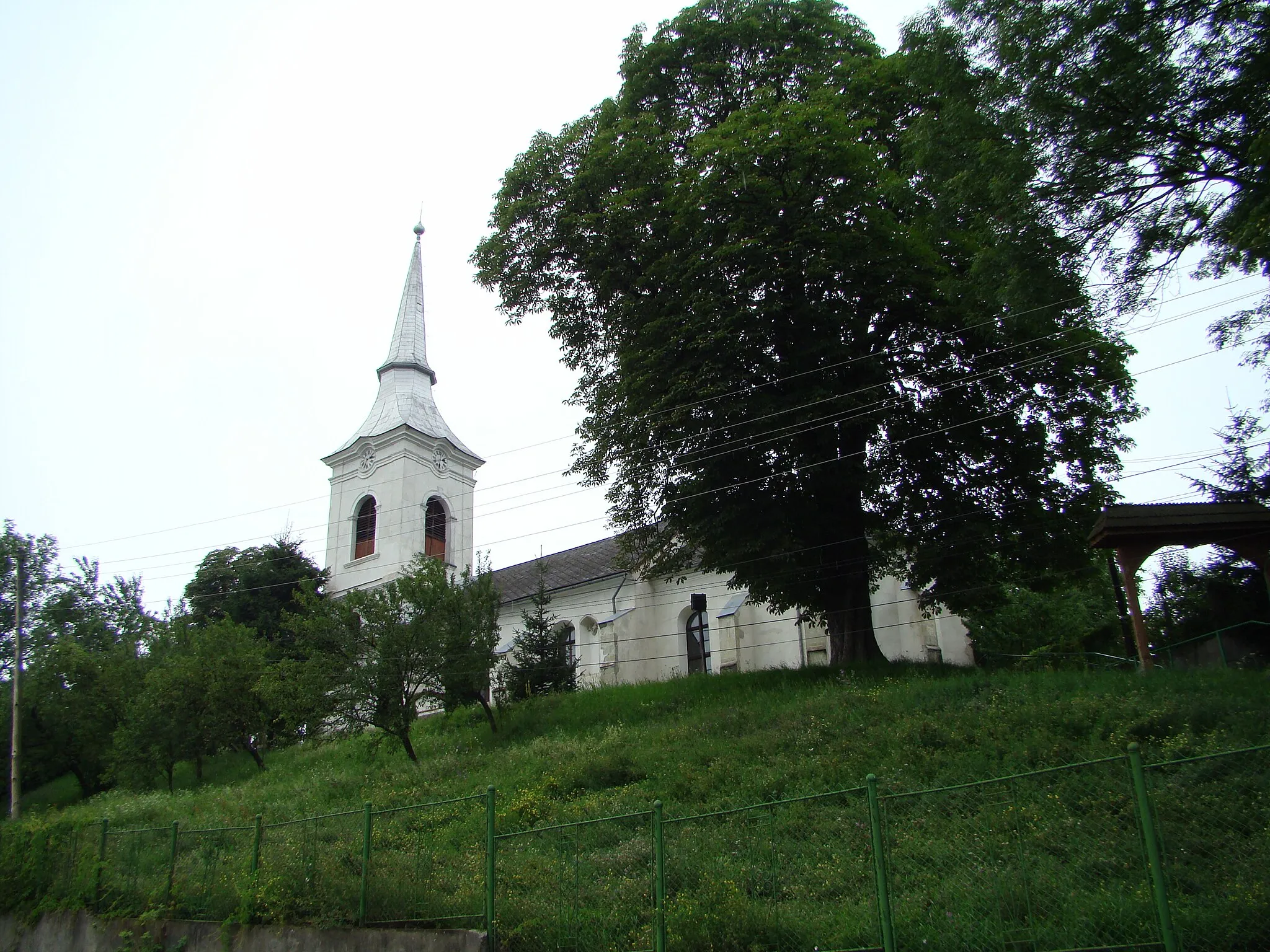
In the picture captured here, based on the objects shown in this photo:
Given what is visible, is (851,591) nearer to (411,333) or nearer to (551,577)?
(551,577)

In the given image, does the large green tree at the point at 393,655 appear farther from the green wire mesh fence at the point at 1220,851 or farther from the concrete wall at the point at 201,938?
the green wire mesh fence at the point at 1220,851

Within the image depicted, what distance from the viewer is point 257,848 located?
12.6m

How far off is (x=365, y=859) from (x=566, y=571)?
28438 millimetres

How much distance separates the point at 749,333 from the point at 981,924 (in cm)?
1380

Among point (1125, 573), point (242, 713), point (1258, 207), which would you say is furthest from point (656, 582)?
point (1258, 207)

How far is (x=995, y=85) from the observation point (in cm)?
1410

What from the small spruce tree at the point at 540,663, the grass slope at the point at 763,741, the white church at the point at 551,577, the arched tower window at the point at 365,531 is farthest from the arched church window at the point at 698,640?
the arched tower window at the point at 365,531

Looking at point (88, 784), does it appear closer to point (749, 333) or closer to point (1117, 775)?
point (749, 333)

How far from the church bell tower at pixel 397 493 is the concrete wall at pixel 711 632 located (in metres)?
6.54

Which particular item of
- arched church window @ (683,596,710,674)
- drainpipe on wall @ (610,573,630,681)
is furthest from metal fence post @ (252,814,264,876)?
arched church window @ (683,596,710,674)

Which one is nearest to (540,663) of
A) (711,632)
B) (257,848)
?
(711,632)

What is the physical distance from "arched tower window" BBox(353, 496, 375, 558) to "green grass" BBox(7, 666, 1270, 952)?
18.5 meters

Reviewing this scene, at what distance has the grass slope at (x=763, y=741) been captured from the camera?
12.8 metres

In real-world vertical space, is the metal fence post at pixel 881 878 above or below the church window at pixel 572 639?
below
